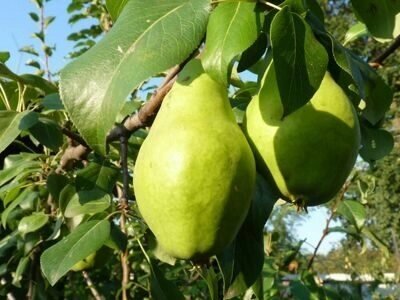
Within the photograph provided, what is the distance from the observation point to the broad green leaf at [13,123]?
1.03 meters

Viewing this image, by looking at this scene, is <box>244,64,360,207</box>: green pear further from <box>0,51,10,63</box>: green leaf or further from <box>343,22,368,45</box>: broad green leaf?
<box>0,51,10,63</box>: green leaf

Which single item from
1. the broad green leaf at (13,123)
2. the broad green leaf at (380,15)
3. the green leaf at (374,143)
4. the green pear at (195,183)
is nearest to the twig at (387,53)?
the broad green leaf at (380,15)

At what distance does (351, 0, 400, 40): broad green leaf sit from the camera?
2.94 feet

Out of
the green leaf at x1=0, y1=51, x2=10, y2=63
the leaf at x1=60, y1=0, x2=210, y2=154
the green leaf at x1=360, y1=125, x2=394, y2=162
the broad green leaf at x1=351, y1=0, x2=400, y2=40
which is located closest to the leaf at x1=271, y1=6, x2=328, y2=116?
the leaf at x1=60, y1=0, x2=210, y2=154

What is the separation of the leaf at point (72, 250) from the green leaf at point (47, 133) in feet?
0.86

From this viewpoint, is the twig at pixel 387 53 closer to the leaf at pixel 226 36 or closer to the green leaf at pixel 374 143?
the green leaf at pixel 374 143

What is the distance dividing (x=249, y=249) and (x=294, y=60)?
0.31 metres

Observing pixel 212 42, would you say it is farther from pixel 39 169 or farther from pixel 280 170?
pixel 39 169

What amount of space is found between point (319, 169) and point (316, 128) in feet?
0.15

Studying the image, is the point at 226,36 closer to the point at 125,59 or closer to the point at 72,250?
the point at 125,59

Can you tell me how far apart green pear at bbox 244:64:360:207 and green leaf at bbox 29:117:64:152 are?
1.94 ft

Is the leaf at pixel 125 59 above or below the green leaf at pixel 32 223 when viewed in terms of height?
above

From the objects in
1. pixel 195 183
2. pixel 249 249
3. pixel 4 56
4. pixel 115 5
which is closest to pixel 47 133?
pixel 4 56

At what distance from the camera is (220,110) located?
2.33ft
